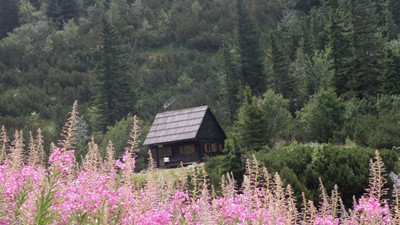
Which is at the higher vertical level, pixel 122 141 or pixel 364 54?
pixel 364 54

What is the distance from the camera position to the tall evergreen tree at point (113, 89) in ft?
170

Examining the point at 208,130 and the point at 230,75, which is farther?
the point at 230,75

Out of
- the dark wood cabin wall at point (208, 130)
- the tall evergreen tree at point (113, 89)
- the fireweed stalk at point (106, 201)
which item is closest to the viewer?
the fireweed stalk at point (106, 201)

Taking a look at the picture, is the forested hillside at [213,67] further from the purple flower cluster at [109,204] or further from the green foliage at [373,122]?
the purple flower cluster at [109,204]

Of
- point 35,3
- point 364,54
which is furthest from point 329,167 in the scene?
point 35,3

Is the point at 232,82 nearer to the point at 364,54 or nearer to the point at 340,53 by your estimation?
the point at 340,53

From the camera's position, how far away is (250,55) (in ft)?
185

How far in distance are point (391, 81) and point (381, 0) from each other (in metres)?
34.4

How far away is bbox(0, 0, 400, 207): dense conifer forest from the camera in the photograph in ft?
91.1

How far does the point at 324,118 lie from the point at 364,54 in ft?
29.2

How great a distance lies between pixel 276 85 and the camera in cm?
5059

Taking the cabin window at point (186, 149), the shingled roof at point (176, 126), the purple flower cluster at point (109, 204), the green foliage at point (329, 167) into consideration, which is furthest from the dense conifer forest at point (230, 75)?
the purple flower cluster at point (109, 204)

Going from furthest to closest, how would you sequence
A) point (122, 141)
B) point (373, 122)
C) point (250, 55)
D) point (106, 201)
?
point (250, 55) < point (122, 141) < point (373, 122) < point (106, 201)

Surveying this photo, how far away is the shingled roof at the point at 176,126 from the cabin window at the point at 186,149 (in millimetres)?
732
